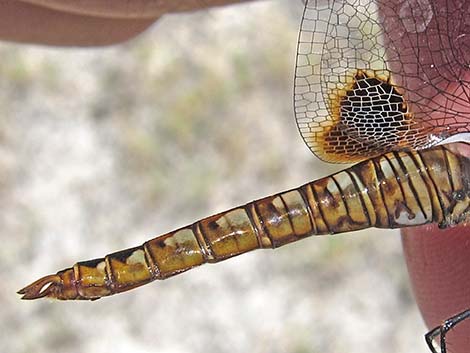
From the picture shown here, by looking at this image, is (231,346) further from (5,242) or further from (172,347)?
(5,242)

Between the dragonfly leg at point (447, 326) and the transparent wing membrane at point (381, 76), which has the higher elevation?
the transparent wing membrane at point (381, 76)

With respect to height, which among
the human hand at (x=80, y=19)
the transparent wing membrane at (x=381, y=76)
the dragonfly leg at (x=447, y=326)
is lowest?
the dragonfly leg at (x=447, y=326)

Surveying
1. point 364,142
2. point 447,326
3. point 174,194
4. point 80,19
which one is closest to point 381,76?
point 364,142

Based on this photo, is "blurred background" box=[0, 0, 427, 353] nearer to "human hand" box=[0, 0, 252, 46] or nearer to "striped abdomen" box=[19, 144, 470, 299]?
"human hand" box=[0, 0, 252, 46]

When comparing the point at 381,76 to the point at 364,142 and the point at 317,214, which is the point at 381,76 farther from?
the point at 317,214

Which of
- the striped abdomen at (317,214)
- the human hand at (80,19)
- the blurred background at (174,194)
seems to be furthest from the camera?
the blurred background at (174,194)

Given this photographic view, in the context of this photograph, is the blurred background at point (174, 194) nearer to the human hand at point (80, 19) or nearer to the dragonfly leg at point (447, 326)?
the human hand at point (80, 19)

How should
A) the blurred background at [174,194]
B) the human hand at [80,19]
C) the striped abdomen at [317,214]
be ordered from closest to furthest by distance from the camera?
the striped abdomen at [317,214], the human hand at [80,19], the blurred background at [174,194]

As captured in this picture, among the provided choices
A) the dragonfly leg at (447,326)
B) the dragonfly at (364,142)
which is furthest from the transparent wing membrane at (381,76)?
the dragonfly leg at (447,326)
